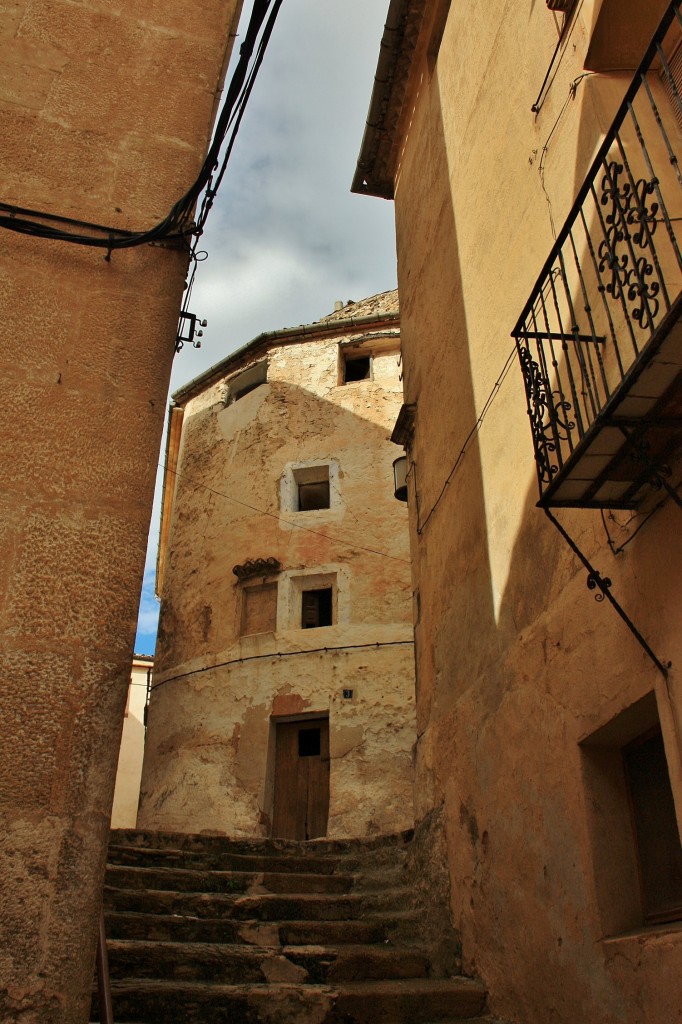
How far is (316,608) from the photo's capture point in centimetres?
1536

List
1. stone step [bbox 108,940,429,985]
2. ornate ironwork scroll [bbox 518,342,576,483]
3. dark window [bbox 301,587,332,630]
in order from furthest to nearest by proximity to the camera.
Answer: dark window [bbox 301,587,332,630] < stone step [bbox 108,940,429,985] < ornate ironwork scroll [bbox 518,342,576,483]

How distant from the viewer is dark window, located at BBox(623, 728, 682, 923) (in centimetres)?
400

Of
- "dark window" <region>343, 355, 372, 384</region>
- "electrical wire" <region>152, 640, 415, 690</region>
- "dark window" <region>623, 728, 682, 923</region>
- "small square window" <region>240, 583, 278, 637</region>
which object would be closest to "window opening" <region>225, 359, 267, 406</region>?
"dark window" <region>343, 355, 372, 384</region>

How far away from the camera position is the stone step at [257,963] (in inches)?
195

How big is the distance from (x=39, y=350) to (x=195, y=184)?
1.47 metres

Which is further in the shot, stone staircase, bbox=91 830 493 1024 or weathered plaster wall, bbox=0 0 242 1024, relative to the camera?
stone staircase, bbox=91 830 493 1024

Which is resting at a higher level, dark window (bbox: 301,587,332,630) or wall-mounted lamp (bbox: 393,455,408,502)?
dark window (bbox: 301,587,332,630)

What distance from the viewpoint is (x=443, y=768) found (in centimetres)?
658

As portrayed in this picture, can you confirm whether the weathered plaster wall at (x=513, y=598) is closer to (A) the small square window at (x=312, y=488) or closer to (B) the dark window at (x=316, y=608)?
(B) the dark window at (x=316, y=608)

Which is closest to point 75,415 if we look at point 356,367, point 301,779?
point 301,779

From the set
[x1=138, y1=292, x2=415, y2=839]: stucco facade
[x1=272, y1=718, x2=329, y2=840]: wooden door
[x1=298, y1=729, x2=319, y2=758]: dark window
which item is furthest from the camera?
[x1=298, y1=729, x2=319, y2=758]: dark window

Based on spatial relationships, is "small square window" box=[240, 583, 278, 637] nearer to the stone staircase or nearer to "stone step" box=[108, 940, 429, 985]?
the stone staircase

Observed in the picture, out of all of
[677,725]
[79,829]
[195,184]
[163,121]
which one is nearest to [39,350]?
[195,184]

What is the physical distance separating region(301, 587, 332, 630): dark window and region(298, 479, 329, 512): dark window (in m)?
1.89
